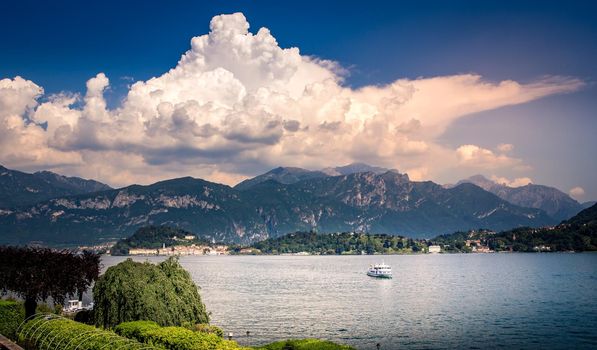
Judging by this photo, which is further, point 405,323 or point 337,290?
point 337,290

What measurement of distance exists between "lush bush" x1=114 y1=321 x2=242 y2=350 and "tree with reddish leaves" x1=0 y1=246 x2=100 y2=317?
29.8 m

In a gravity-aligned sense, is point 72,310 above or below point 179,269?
below

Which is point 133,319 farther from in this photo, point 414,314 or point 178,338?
point 414,314

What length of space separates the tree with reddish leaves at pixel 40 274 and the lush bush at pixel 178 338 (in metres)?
29.8

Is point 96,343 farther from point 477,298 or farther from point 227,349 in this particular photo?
point 477,298

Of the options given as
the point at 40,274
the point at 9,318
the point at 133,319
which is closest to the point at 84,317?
the point at 40,274

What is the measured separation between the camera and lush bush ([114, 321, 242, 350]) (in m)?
37.8

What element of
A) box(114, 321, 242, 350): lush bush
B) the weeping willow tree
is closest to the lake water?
the weeping willow tree

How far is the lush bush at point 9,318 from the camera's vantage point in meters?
53.1

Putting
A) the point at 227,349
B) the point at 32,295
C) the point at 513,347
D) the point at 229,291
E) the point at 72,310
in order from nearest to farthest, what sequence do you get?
the point at 227,349 < the point at 32,295 < the point at 513,347 < the point at 72,310 < the point at 229,291

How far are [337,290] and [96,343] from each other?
127134mm

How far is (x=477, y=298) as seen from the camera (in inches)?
5472

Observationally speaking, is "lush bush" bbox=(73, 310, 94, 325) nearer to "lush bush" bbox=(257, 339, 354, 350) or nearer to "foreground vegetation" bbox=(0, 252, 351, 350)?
"foreground vegetation" bbox=(0, 252, 351, 350)

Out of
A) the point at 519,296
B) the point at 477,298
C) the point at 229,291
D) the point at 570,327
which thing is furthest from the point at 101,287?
the point at 519,296
